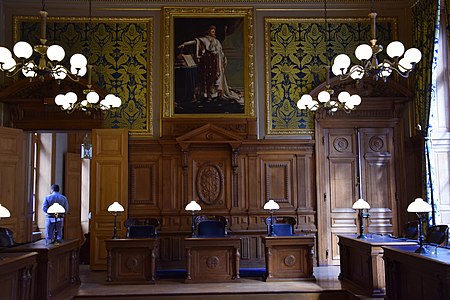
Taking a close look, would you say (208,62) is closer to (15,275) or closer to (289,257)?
(289,257)

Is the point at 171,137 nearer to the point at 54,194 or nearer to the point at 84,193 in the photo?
the point at 54,194

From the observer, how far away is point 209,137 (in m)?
10.9

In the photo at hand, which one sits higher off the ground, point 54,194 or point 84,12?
point 84,12

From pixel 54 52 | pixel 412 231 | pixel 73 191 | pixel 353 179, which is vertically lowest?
pixel 412 231

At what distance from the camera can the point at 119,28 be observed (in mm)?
11367

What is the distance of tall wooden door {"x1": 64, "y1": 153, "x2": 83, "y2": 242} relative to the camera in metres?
13.9

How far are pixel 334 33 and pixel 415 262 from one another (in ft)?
22.3

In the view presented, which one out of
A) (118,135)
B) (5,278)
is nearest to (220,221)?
(118,135)

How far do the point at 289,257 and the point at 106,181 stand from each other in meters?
4.23

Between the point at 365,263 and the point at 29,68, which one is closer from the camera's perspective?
the point at 29,68

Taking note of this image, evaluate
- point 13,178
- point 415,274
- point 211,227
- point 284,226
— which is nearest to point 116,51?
point 13,178

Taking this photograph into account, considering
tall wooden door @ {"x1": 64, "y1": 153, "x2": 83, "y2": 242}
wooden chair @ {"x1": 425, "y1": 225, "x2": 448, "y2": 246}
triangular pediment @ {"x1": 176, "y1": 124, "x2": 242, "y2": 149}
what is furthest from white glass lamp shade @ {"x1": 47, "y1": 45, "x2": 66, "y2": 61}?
tall wooden door @ {"x1": 64, "y1": 153, "x2": 83, "y2": 242}

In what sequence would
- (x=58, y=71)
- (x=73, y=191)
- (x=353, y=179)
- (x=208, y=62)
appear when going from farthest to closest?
(x=73, y=191), (x=208, y=62), (x=353, y=179), (x=58, y=71)

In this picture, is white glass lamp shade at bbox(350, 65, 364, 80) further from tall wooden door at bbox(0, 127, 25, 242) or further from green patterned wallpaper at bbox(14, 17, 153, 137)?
tall wooden door at bbox(0, 127, 25, 242)
